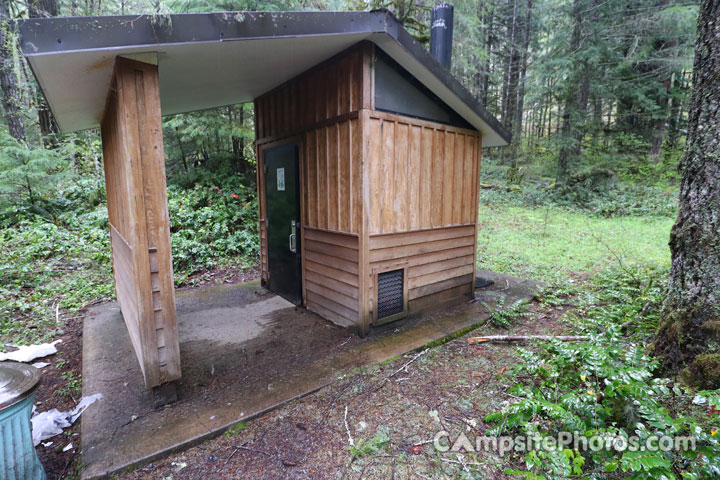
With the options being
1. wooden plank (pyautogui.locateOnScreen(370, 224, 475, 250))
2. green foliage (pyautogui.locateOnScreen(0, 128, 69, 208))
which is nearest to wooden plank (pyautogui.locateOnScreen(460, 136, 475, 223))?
wooden plank (pyautogui.locateOnScreen(370, 224, 475, 250))

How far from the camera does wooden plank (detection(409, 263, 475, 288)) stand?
12.7 feet

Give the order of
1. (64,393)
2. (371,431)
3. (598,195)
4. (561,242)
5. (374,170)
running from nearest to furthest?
(371,431) < (64,393) < (374,170) < (561,242) < (598,195)

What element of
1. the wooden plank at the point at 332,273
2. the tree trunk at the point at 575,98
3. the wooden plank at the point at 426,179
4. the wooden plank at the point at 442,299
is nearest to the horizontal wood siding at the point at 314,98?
the wooden plank at the point at 426,179

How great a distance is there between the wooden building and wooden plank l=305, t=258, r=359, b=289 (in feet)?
0.07

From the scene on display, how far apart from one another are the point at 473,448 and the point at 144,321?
2281mm

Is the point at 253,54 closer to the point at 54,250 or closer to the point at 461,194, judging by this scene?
the point at 461,194

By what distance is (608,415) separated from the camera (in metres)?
1.83

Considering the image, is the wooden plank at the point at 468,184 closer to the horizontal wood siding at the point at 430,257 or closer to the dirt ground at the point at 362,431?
the horizontal wood siding at the point at 430,257

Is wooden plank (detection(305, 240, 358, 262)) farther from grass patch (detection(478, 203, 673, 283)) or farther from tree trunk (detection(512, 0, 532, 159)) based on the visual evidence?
tree trunk (detection(512, 0, 532, 159))

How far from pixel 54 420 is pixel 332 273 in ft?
8.21

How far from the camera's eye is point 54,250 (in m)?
5.95

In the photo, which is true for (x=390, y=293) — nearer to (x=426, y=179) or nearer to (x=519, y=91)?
(x=426, y=179)

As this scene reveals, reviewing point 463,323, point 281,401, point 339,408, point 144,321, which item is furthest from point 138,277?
point 463,323

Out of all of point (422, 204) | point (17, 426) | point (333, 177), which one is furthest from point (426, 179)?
point (17, 426)
